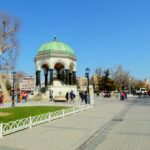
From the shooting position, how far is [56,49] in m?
58.2

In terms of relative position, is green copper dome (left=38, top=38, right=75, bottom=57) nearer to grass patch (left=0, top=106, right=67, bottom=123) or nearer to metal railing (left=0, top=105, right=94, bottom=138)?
grass patch (left=0, top=106, right=67, bottom=123)

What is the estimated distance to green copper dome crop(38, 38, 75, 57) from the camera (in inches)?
2273

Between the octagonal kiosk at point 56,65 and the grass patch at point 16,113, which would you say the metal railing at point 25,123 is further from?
the octagonal kiosk at point 56,65

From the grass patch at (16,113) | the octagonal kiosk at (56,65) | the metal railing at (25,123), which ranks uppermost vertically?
the octagonal kiosk at (56,65)

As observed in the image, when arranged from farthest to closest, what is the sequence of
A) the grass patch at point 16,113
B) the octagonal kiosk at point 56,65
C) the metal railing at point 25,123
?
the octagonal kiosk at point 56,65 < the grass patch at point 16,113 < the metal railing at point 25,123

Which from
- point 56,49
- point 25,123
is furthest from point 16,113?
point 56,49

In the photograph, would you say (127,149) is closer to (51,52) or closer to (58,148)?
(58,148)

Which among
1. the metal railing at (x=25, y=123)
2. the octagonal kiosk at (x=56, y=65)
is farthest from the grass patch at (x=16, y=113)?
the octagonal kiosk at (x=56, y=65)

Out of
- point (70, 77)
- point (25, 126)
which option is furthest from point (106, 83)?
point (25, 126)

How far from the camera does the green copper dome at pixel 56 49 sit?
57737mm

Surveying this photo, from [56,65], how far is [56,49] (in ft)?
13.3

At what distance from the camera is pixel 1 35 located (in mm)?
48406

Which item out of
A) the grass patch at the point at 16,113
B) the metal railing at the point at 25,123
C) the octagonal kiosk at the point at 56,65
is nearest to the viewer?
the metal railing at the point at 25,123

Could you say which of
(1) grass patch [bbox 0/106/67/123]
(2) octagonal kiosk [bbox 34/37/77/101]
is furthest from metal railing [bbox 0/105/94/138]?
(2) octagonal kiosk [bbox 34/37/77/101]
